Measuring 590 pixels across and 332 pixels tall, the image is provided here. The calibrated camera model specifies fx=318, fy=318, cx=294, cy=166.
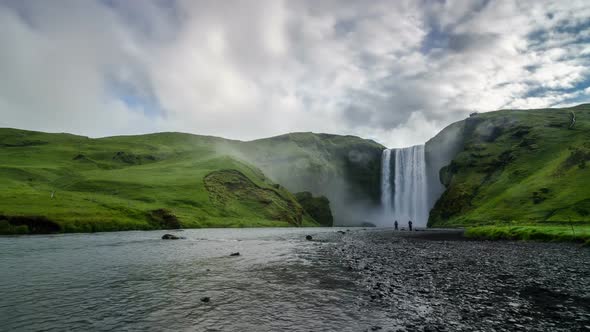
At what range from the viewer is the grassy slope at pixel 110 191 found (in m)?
65.8

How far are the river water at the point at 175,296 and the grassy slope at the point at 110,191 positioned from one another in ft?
150

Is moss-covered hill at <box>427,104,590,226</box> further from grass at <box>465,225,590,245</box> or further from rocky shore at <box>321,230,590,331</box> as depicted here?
rocky shore at <box>321,230,590,331</box>

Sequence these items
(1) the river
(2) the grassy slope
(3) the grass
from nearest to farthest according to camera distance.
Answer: (1) the river, (3) the grass, (2) the grassy slope

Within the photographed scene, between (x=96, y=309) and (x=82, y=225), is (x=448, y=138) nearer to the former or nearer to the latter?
(x=82, y=225)

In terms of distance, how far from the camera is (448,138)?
7151 inches

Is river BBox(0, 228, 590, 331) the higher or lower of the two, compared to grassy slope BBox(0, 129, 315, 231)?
lower

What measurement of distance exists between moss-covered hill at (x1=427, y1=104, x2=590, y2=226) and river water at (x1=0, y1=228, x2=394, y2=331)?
253 feet

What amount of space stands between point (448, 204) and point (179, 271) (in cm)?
13514

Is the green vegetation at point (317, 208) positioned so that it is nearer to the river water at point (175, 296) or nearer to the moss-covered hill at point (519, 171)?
the moss-covered hill at point (519, 171)

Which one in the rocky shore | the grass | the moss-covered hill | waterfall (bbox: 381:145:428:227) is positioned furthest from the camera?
waterfall (bbox: 381:145:428:227)

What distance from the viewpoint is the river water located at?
11.5m

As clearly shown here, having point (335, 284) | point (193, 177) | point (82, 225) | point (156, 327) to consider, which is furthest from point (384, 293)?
point (193, 177)

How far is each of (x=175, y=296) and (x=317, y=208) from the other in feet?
554

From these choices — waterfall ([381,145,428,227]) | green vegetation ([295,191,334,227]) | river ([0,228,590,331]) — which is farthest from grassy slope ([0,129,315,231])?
waterfall ([381,145,428,227])
